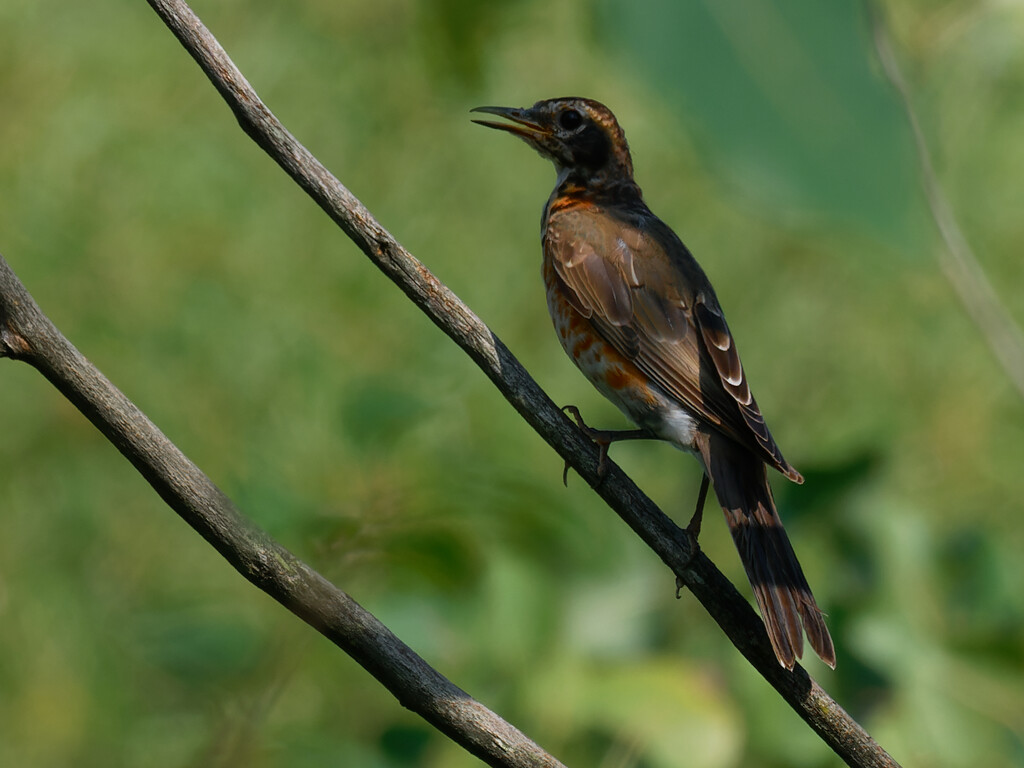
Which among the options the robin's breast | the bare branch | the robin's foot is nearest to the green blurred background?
the robin's foot

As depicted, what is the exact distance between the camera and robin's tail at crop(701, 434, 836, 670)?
223 centimetres

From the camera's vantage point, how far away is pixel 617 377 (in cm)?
333

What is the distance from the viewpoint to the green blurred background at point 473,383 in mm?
1234

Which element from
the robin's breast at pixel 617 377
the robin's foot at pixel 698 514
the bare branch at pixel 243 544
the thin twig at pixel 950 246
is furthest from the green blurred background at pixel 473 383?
the bare branch at pixel 243 544

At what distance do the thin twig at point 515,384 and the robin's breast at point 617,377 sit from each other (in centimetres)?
93

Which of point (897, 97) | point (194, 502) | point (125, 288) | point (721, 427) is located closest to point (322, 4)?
point (125, 288)

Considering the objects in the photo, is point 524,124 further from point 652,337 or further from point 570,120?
point 652,337

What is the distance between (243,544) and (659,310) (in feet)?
6.25

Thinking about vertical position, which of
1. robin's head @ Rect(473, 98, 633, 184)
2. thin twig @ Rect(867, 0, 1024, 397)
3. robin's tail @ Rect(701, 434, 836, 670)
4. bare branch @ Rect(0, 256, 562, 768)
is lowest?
bare branch @ Rect(0, 256, 562, 768)

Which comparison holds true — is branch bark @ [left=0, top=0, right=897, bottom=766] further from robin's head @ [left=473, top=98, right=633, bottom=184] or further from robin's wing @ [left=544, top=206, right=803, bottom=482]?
robin's head @ [left=473, top=98, right=633, bottom=184]

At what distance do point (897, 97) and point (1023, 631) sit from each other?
2.67 metres

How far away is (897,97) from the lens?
26.9 inches

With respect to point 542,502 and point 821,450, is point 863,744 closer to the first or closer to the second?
point 542,502

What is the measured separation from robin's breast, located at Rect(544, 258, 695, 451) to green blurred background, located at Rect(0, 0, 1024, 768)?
0.37 meters
